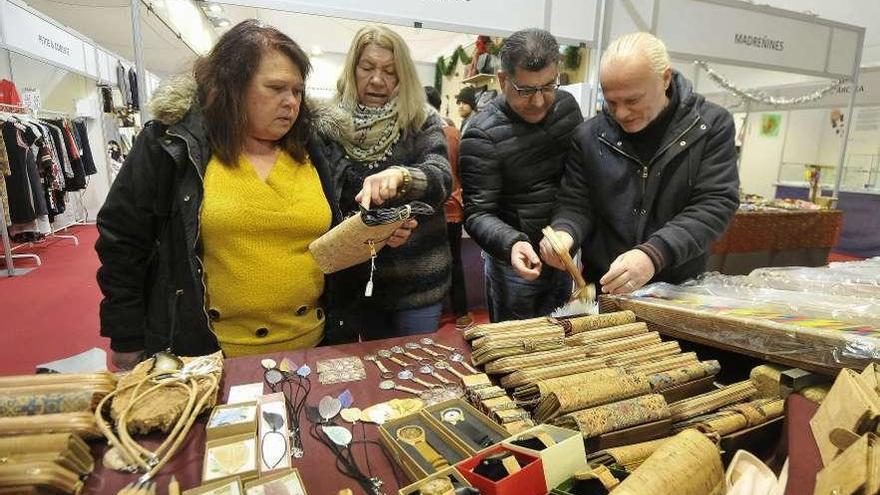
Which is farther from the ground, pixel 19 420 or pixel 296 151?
pixel 296 151

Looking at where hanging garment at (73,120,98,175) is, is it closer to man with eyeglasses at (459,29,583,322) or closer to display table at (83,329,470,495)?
man with eyeglasses at (459,29,583,322)

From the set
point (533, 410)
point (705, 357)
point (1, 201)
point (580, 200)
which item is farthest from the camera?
point (1, 201)

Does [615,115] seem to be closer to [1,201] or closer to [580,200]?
[580,200]

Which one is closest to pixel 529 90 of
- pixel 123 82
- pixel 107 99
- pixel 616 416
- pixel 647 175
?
pixel 647 175

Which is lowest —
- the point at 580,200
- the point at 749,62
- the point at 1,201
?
the point at 1,201

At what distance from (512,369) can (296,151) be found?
94cm

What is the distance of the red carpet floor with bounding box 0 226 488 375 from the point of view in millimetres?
3596

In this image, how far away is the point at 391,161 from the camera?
1.67 metres

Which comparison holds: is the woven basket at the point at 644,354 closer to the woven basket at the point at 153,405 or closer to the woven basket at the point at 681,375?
the woven basket at the point at 681,375

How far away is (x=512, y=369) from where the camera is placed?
112cm

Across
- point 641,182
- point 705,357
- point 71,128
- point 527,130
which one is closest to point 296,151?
point 527,130

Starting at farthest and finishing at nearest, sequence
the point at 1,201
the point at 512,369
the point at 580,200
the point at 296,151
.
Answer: the point at 1,201
the point at 580,200
the point at 296,151
the point at 512,369

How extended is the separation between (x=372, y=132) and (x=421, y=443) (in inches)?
43.0

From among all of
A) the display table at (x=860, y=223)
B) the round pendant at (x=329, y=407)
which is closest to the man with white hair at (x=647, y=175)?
the round pendant at (x=329, y=407)
